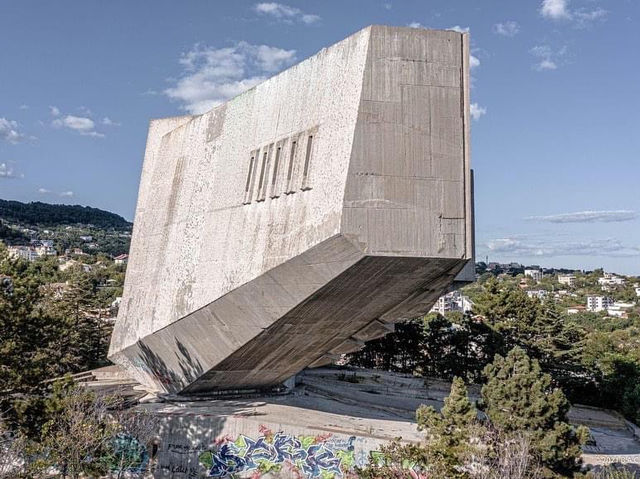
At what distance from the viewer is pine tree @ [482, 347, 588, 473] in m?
12.2

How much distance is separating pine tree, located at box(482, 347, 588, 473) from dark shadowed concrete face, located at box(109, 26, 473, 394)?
2.59 metres

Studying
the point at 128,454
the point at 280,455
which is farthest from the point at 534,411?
the point at 128,454

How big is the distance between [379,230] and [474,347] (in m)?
19.7

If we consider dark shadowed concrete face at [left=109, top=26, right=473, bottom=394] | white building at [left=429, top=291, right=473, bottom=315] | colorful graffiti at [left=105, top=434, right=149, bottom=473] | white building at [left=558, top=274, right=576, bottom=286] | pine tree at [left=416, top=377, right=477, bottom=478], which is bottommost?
colorful graffiti at [left=105, top=434, right=149, bottom=473]

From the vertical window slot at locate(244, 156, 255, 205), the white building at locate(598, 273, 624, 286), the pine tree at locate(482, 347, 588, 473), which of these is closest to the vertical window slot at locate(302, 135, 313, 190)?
the vertical window slot at locate(244, 156, 255, 205)

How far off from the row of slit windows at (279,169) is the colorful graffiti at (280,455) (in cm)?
557

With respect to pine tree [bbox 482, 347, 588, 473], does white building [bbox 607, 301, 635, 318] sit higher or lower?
higher

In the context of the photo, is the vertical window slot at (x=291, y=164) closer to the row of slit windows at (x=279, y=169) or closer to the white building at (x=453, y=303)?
the row of slit windows at (x=279, y=169)

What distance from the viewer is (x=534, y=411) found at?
12.8 meters

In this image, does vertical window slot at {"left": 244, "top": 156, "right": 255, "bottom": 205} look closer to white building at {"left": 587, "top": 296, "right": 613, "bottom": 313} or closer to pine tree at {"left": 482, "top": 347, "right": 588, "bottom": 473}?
pine tree at {"left": 482, "top": 347, "right": 588, "bottom": 473}

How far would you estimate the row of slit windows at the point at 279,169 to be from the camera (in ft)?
37.9

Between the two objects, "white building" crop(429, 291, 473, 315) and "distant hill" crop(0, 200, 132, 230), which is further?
"distant hill" crop(0, 200, 132, 230)

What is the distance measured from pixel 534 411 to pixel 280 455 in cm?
577

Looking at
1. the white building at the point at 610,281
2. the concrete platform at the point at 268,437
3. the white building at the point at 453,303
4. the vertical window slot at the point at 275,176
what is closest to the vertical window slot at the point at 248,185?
the vertical window slot at the point at 275,176
